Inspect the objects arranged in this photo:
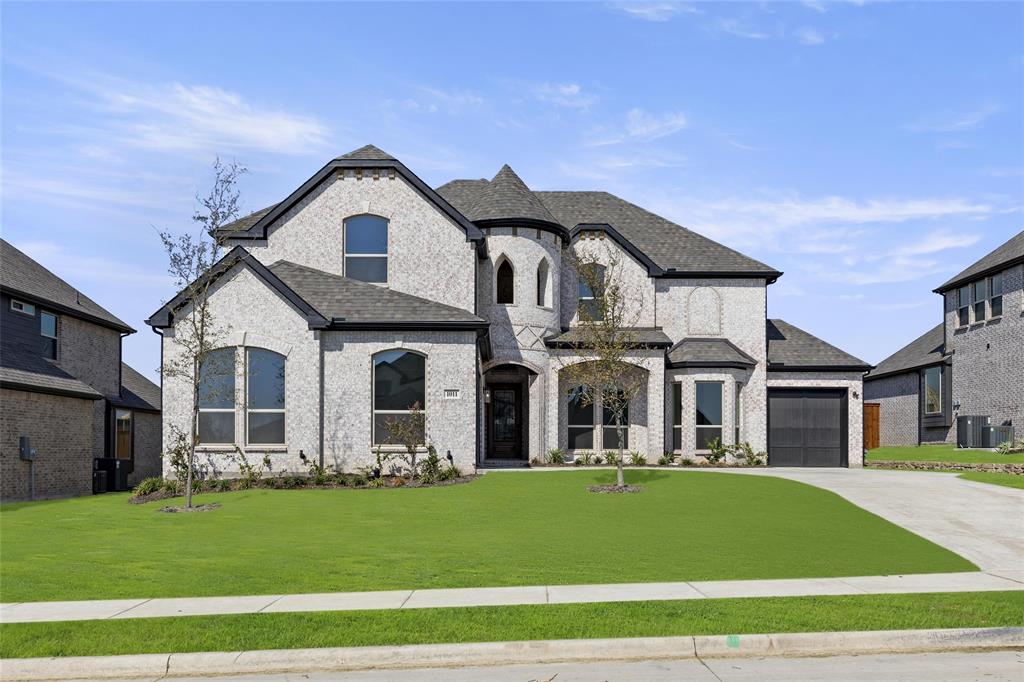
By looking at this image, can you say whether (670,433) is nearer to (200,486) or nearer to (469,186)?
(469,186)

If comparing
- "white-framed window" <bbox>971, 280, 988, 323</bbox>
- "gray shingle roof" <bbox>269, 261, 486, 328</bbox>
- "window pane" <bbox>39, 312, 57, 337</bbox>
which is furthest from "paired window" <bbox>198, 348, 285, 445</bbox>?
"white-framed window" <bbox>971, 280, 988, 323</bbox>

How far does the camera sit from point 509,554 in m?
12.6

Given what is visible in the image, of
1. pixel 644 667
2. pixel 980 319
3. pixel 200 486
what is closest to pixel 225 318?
pixel 200 486

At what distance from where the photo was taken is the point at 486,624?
8359mm

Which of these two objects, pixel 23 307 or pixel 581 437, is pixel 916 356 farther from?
pixel 23 307

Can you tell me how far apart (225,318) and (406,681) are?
1731 cm

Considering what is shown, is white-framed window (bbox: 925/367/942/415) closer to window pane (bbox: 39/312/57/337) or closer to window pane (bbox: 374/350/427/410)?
window pane (bbox: 374/350/427/410)

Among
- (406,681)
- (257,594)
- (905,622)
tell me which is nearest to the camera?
(406,681)

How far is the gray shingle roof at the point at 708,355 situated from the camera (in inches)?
1141

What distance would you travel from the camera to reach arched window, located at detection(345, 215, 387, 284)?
86.6 ft

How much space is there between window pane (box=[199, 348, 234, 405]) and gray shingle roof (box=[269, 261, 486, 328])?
2714 mm

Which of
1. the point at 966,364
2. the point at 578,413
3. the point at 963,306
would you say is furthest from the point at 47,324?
the point at 963,306

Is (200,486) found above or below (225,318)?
below

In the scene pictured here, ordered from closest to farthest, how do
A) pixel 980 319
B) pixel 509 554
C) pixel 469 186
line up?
pixel 509 554 → pixel 469 186 → pixel 980 319
